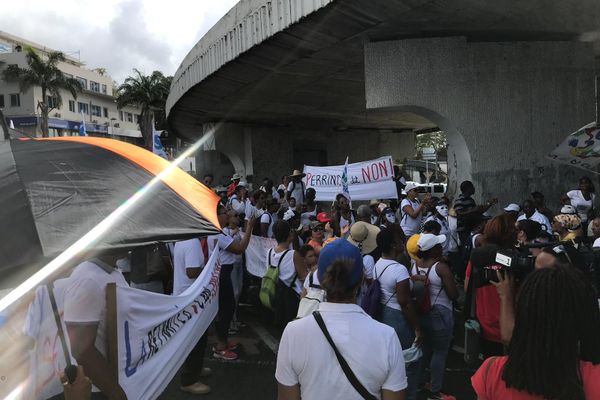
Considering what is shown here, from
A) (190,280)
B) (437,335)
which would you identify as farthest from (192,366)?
(437,335)

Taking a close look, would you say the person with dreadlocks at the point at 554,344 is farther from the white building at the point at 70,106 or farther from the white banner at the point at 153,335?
the white building at the point at 70,106

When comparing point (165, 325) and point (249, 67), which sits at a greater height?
point (249, 67)

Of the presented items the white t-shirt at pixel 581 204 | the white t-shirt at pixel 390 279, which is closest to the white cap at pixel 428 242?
the white t-shirt at pixel 390 279

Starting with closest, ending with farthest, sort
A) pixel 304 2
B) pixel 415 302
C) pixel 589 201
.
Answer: pixel 415 302 → pixel 304 2 → pixel 589 201

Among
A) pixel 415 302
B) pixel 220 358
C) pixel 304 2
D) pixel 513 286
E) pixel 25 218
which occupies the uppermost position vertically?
pixel 304 2

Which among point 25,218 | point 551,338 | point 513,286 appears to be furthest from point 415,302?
point 25,218

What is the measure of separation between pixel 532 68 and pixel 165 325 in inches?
349

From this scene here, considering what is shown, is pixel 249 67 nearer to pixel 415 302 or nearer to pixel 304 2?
pixel 304 2

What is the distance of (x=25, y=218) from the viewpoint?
171 centimetres

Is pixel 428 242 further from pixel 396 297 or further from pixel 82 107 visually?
pixel 82 107

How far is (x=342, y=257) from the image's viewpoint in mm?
2199

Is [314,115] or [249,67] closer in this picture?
[249,67]

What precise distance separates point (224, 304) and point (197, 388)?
1.18m

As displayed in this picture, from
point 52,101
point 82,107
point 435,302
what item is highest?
point 82,107
